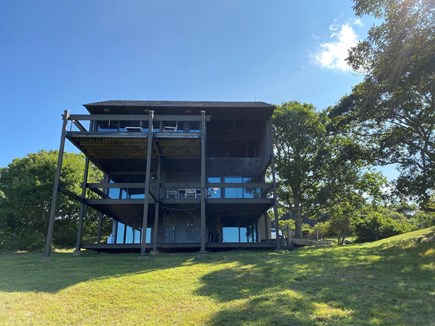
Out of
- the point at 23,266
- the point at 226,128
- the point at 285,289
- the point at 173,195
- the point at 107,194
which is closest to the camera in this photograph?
the point at 285,289

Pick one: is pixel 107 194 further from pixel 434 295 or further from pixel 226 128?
pixel 434 295

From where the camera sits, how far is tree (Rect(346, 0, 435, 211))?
11.9 m

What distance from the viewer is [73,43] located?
13852 millimetres

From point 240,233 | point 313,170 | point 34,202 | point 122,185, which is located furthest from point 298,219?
point 34,202

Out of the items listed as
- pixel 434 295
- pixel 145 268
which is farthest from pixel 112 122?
pixel 434 295

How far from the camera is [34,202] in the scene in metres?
22.9

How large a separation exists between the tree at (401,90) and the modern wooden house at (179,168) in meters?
5.96

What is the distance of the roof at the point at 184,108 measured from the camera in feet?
63.2

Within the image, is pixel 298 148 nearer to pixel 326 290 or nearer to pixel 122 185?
pixel 122 185

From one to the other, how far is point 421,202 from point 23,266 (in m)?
18.6

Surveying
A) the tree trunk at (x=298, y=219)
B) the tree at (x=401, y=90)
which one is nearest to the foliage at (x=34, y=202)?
the tree trunk at (x=298, y=219)

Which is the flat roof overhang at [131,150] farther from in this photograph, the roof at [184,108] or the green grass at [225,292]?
the green grass at [225,292]

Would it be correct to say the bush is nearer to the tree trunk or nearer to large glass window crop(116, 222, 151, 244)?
the tree trunk

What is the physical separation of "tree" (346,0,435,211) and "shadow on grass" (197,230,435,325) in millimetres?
6300
